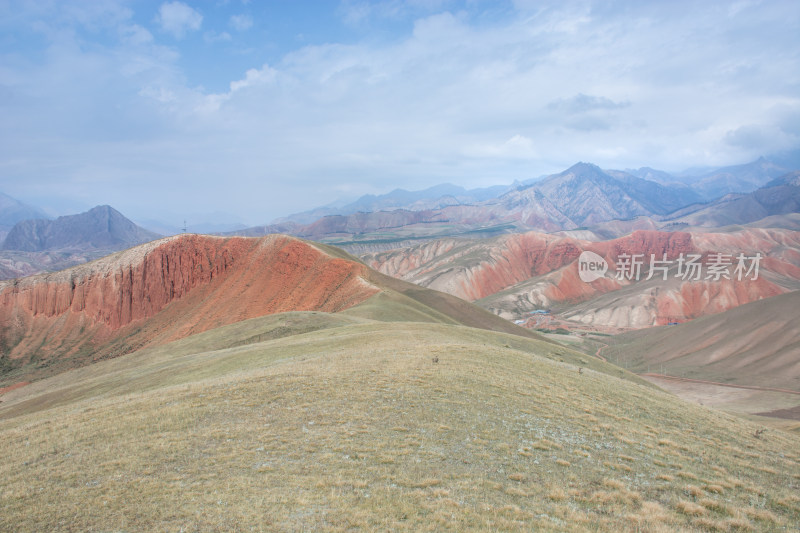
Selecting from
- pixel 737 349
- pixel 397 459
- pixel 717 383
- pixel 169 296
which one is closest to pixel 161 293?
pixel 169 296

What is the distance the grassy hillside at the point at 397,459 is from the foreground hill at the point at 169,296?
52.6 meters

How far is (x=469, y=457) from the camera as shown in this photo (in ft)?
41.7

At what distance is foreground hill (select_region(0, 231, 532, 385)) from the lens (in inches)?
3140

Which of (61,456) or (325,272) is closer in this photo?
(61,456)

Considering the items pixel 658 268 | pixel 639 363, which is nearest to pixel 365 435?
pixel 639 363

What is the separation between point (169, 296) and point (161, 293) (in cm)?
218

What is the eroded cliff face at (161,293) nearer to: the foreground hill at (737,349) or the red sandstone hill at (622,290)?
the foreground hill at (737,349)

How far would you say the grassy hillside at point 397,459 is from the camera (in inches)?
370

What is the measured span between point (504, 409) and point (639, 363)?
3920 inches

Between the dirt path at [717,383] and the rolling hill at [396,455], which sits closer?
the rolling hill at [396,455]

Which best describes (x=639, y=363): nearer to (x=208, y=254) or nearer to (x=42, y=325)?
(x=208, y=254)

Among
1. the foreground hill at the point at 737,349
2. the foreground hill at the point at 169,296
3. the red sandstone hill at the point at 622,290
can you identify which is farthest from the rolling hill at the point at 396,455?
the red sandstone hill at the point at 622,290

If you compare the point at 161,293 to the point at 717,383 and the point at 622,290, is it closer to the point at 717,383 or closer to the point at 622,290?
the point at 717,383

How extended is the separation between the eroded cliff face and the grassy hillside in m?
58.2
